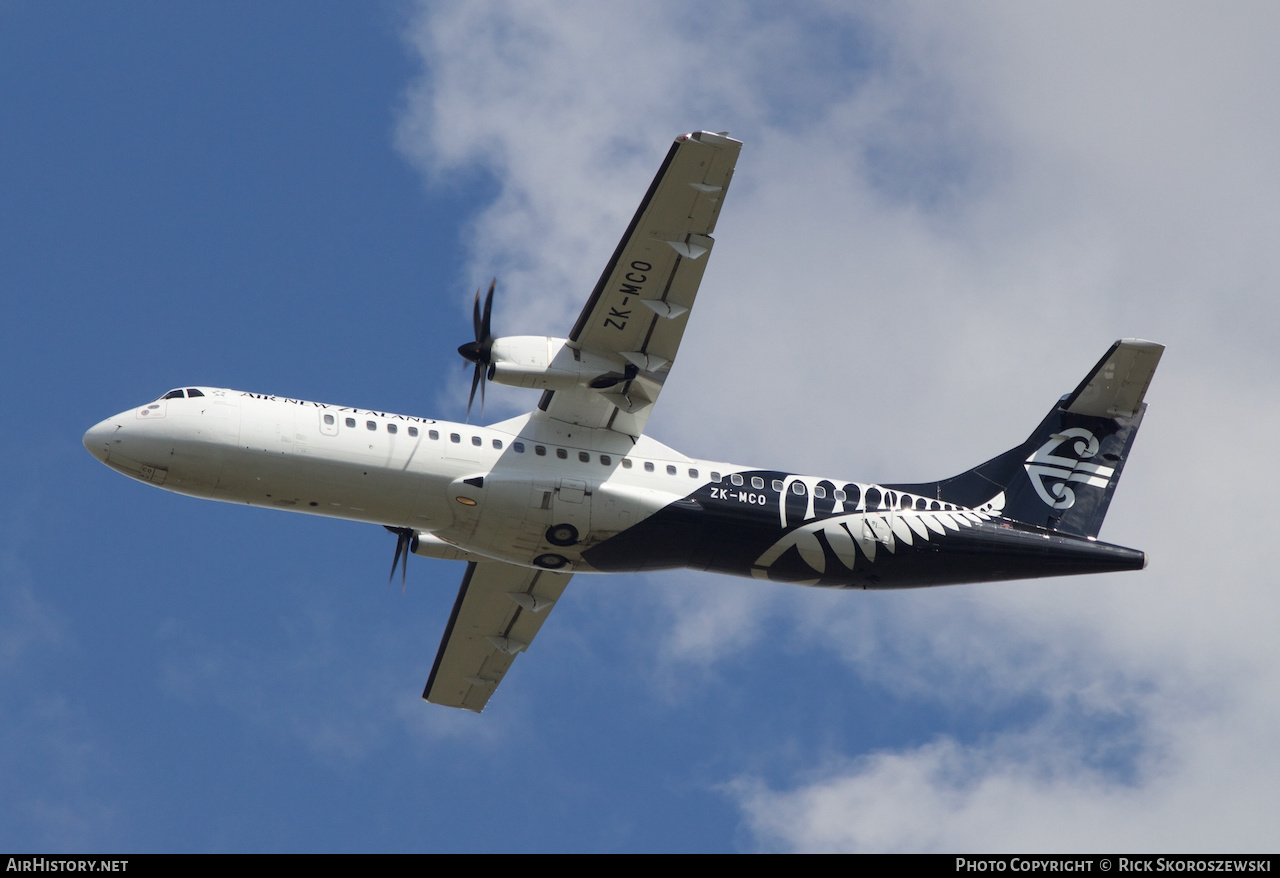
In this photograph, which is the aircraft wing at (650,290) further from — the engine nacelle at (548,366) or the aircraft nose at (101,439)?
the aircraft nose at (101,439)

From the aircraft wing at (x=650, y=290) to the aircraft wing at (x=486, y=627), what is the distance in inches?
173

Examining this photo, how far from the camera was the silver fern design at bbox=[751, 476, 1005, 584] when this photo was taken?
87.4 feet

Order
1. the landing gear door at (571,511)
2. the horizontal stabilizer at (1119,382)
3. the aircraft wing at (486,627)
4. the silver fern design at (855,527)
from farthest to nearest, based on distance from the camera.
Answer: the aircraft wing at (486,627)
the horizontal stabilizer at (1119,382)
the silver fern design at (855,527)
the landing gear door at (571,511)

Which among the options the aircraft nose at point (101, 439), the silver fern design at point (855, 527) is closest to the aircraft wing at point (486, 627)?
the silver fern design at point (855, 527)

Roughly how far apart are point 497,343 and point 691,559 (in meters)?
5.80

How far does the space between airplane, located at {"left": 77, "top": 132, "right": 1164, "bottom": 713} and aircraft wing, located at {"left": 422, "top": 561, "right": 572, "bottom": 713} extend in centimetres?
48

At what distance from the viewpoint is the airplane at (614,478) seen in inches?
966

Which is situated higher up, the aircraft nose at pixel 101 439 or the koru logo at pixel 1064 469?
the koru logo at pixel 1064 469

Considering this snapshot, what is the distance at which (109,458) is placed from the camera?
24.5m

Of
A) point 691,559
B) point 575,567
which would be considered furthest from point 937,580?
point 575,567

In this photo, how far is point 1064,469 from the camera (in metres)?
29.9

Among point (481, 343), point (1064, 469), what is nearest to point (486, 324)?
point (481, 343)
